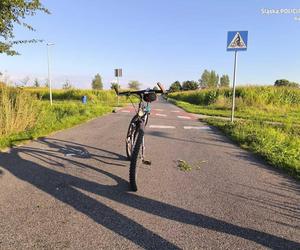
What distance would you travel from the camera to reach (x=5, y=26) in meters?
9.86

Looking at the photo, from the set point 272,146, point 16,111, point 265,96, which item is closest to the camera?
point 272,146

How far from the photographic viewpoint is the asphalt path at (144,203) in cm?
311

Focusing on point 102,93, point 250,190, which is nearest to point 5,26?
point 250,190

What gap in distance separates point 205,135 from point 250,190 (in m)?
5.65

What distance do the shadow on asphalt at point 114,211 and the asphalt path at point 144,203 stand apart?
1 cm

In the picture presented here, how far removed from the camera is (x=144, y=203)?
13.2 ft

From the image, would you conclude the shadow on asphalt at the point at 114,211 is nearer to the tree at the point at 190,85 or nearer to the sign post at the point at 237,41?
the sign post at the point at 237,41

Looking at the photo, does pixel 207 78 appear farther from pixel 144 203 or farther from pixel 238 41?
pixel 144 203

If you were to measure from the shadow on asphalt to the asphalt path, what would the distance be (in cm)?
1

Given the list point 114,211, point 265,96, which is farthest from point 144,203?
point 265,96

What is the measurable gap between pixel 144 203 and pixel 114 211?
1.49 feet

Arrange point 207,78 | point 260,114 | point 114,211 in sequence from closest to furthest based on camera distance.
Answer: point 114,211 < point 260,114 < point 207,78

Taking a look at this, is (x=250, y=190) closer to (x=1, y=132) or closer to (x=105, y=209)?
(x=105, y=209)

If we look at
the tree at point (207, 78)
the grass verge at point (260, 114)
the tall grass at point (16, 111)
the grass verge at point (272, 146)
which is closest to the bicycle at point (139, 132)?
the grass verge at point (272, 146)
